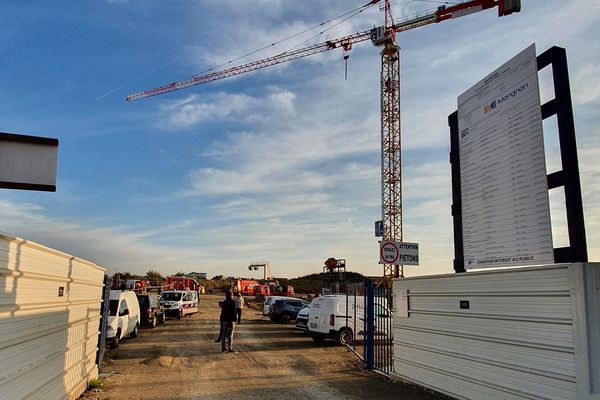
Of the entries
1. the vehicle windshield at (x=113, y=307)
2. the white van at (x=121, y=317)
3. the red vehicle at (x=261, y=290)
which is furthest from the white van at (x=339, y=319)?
the red vehicle at (x=261, y=290)

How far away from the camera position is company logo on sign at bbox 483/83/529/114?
7.93 m

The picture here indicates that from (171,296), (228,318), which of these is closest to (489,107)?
(228,318)

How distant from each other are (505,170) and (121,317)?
557 inches

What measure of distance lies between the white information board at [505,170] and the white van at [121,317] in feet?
39.2

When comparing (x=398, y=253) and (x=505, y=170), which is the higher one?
(x=505, y=170)

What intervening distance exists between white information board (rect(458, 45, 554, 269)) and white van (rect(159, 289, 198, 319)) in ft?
82.5

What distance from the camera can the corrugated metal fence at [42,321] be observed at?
5.05m

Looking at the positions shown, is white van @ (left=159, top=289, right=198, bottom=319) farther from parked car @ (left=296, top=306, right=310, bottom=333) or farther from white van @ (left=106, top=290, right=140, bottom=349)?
parked car @ (left=296, top=306, right=310, bottom=333)

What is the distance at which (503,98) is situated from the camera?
8.42 meters

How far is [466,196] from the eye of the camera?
369 inches

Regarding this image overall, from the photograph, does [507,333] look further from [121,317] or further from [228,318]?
[121,317]

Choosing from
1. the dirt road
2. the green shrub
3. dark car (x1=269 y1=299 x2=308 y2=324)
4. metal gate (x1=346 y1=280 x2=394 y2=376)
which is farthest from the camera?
dark car (x1=269 y1=299 x2=308 y2=324)

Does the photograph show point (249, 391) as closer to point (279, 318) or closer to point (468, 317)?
point (468, 317)

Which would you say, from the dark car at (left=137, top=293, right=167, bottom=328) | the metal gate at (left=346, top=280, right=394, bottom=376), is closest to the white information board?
the metal gate at (left=346, top=280, right=394, bottom=376)
